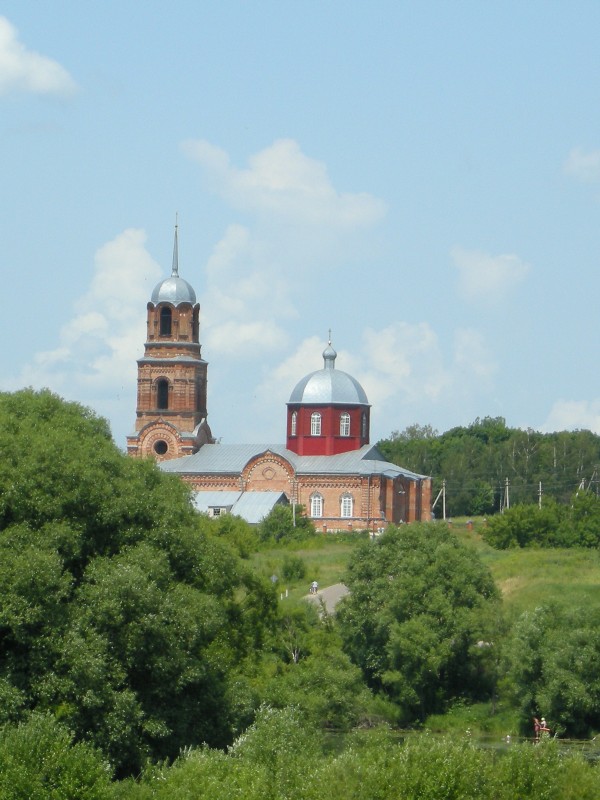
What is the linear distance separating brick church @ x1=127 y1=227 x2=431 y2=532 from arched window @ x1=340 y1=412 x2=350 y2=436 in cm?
5

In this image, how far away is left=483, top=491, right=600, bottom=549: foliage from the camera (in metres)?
61.3

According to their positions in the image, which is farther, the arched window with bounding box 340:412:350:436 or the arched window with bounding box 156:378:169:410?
the arched window with bounding box 156:378:169:410

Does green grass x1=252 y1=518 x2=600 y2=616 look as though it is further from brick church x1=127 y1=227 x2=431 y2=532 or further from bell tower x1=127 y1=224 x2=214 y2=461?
bell tower x1=127 y1=224 x2=214 y2=461

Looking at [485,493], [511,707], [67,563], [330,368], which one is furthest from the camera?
[485,493]

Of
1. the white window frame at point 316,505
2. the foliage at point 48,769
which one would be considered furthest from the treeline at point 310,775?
the white window frame at point 316,505

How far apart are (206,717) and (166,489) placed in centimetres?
421

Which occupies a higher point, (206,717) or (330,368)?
(330,368)

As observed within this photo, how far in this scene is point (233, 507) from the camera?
235 feet

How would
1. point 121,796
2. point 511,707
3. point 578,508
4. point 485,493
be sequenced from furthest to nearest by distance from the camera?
point 485,493
point 578,508
point 511,707
point 121,796

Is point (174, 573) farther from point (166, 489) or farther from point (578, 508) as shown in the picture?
point (578, 508)

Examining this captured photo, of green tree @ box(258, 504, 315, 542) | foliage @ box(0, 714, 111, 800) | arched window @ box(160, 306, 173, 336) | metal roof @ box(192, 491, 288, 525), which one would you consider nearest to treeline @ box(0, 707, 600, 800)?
foliage @ box(0, 714, 111, 800)

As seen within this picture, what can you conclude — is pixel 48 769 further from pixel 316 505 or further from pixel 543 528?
pixel 316 505

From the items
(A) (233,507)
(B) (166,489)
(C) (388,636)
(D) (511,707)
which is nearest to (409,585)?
(C) (388,636)

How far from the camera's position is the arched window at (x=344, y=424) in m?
75.4
